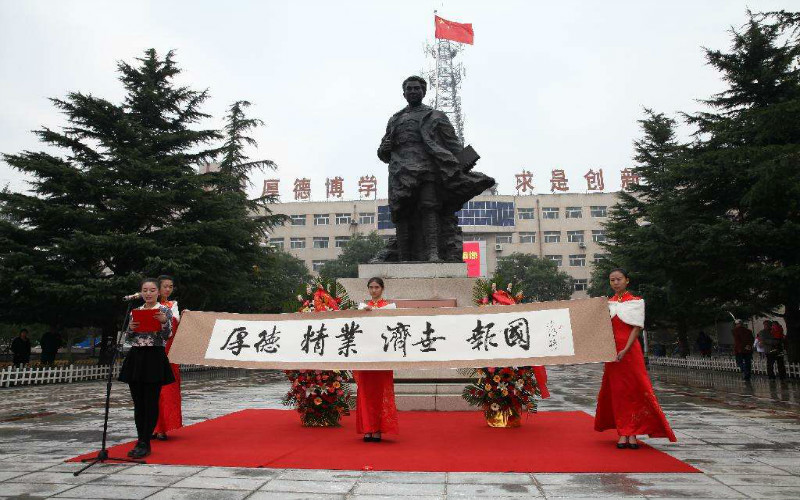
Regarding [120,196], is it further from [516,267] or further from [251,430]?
[516,267]

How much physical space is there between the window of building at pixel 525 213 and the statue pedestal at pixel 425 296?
4495 centimetres

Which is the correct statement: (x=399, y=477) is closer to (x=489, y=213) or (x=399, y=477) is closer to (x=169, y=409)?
(x=169, y=409)

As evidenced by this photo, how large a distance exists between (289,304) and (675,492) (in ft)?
13.6

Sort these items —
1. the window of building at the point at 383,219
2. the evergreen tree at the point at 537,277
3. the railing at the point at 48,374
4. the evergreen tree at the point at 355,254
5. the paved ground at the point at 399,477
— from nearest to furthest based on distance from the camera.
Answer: the paved ground at the point at 399,477 < the railing at the point at 48,374 < the evergreen tree at the point at 537,277 < the evergreen tree at the point at 355,254 < the window of building at the point at 383,219

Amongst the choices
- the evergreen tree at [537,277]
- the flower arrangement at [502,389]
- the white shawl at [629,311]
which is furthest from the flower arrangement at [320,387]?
the evergreen tree at [537,277]

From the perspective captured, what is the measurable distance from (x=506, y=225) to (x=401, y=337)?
46.2 metres

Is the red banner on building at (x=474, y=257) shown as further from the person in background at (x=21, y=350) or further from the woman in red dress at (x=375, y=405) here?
the woman in red dress at (x=375, y=405)

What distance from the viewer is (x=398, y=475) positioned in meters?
3.69

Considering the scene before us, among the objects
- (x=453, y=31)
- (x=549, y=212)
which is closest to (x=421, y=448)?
(x=453, y=31)

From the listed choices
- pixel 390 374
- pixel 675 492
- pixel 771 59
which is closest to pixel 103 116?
pixel 390 374

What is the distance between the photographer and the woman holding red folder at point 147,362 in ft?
14.3

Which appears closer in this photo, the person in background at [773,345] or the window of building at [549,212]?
the person in background at [773,345]

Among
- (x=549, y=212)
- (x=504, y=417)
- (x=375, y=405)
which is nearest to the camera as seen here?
(x=375, y=405)

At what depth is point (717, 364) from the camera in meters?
16.5
